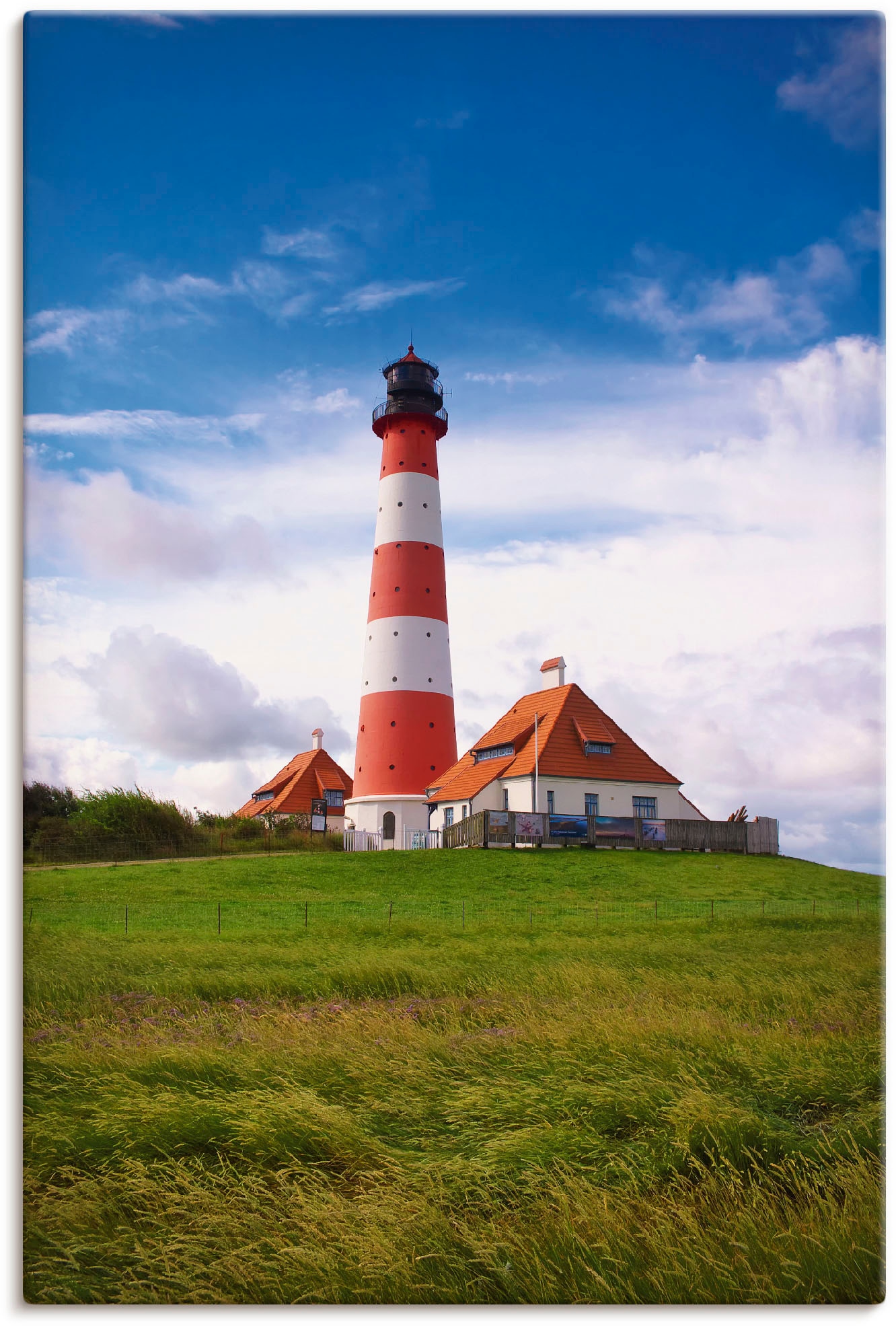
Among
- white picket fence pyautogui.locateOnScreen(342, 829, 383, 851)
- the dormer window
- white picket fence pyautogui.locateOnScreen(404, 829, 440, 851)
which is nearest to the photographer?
white picket fence pyautogui.locateOnScreen(404, 829, 440, 851)

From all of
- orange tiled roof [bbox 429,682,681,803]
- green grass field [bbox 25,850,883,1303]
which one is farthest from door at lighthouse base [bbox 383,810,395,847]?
green grass field [bbox 25,850,883,1303]

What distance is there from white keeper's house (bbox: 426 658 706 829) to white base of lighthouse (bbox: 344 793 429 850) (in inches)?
17.9

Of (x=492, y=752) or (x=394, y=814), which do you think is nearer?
(x=394, y=814)

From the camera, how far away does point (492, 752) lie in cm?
3759

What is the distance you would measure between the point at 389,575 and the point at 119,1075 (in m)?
30.9

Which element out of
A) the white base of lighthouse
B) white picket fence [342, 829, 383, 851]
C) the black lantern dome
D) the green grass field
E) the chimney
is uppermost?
the black lantern dome

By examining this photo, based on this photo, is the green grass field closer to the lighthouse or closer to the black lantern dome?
the lighthouse

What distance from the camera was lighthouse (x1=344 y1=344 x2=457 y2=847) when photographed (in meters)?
36.0

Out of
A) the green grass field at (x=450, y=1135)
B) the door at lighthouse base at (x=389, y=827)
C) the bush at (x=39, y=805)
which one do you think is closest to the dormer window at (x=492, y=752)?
the door at lighthouse base at (x=389, y=827)

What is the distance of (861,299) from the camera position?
6.41 m

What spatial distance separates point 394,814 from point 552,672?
8.96m

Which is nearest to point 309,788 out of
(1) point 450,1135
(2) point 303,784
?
(2) point 303,784

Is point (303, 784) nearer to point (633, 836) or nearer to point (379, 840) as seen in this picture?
point (379, 840)

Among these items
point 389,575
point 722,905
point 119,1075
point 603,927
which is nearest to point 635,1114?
point 119,1075
